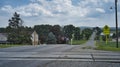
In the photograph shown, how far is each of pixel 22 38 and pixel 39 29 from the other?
7239 cm

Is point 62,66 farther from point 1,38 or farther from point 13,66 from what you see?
point 1,38

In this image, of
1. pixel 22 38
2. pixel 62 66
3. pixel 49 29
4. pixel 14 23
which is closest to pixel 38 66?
pixel 62 66

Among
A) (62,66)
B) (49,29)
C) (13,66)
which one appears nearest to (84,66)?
(62,66)

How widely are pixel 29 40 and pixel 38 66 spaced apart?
10221cm

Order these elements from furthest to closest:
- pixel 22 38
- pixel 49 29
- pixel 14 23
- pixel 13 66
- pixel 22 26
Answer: pixel 49 29 < pixel 14 23 < pixel 22 26 < pixel 22 38 < pixel 13 66

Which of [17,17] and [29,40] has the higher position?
[17,17]

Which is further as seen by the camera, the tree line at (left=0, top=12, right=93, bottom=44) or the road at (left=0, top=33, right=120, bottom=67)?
the tree line at (left=0, top=12, right=93, bottom=44)

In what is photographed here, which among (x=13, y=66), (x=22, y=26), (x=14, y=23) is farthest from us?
(x=14, y=23)

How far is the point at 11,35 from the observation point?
117m

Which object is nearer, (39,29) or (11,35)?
(11,35)

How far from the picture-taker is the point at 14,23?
153875 mm

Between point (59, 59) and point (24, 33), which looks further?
point (24, 33)

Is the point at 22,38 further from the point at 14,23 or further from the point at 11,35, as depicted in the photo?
the point at 14,23

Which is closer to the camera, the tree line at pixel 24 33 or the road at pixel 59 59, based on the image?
the road at pixel 59 59
